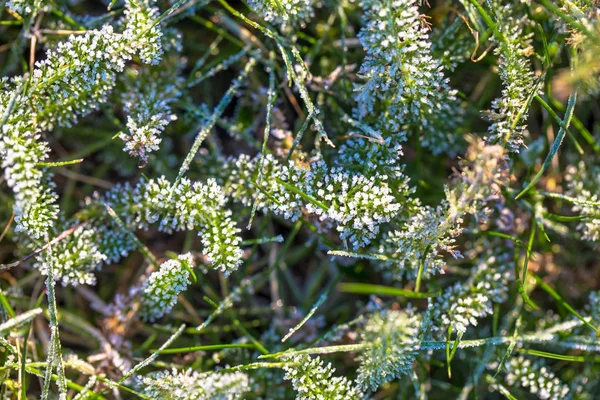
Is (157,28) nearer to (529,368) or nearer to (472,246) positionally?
(472,246)

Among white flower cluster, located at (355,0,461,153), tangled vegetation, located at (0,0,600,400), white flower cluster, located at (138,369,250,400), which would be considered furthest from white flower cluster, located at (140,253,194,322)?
white flower cluster, located at (355,0,461,153)

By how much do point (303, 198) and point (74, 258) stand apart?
2.50 ft

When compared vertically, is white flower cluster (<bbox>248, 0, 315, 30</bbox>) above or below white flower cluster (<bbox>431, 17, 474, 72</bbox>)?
above

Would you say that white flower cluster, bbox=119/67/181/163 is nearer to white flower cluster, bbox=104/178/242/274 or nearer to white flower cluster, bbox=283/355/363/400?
white flower cluster, bbox=104/178/242/274

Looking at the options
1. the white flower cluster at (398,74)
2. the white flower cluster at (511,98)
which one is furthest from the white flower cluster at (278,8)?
the white flower cluster at (511,98)

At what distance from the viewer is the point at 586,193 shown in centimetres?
196

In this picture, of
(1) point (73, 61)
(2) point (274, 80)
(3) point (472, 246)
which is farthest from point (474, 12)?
(1) point (73, 61)

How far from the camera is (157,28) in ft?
5.68

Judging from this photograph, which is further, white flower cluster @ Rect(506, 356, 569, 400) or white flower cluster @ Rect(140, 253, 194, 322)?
white flower cluster @ Rect(506, 356, 569, 400)

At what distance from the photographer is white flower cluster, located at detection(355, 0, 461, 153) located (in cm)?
161

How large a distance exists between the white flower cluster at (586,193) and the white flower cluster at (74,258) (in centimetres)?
153

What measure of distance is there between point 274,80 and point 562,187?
127cm

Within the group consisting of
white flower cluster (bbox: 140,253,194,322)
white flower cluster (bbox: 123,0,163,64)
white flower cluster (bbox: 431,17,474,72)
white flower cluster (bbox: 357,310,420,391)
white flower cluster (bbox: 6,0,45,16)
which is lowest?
white flower cluster (bbox: 357,310,420,391)

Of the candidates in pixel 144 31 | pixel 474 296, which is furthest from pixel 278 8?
pixel 474 296
